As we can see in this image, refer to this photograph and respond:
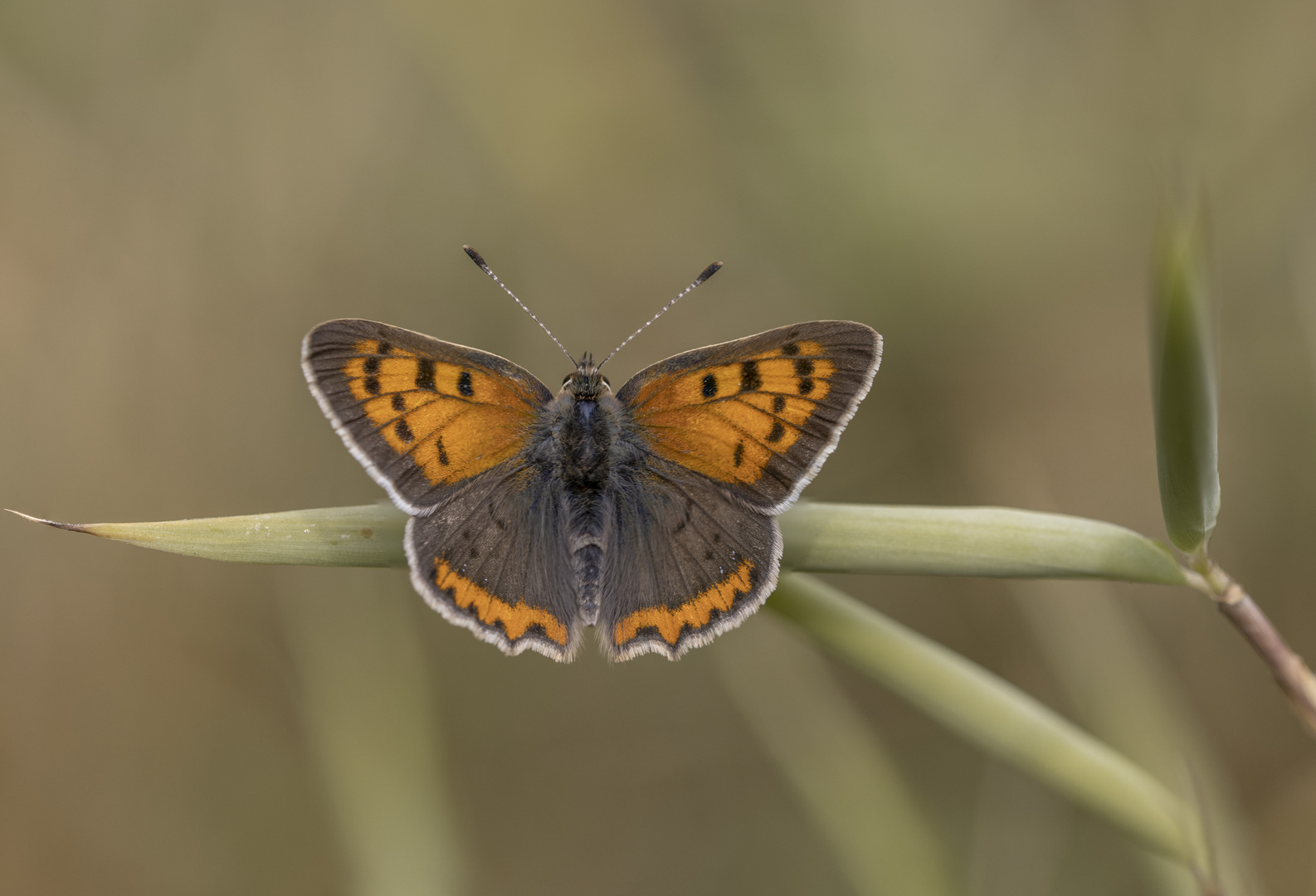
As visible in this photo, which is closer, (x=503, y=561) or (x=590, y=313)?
(x=503, y=561)

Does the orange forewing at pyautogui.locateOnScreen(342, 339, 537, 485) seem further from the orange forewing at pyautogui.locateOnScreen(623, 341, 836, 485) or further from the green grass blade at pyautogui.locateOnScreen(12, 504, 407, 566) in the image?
the green grass blade at pyautogui.locateOnScreen(12, 504, 407, 566)

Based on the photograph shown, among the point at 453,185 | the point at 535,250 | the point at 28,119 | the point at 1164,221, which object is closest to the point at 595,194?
the point at 535,250

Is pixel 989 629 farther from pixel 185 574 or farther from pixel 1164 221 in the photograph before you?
pixel 185 574

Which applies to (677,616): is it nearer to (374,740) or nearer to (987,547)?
(987,547)

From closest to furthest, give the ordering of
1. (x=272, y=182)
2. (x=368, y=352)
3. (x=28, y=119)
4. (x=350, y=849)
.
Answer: (x=368, y=352) < (x=350, y=849) < (x=28, y=119) < (x=272, y=182)

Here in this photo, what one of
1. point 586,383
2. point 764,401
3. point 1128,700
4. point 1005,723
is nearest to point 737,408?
point 764,401

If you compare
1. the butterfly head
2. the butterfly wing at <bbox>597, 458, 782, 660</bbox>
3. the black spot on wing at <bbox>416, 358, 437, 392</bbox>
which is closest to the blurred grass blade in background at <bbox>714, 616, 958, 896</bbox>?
the butterfly wing at <bbox>597, 458, 782, 660</bbox>

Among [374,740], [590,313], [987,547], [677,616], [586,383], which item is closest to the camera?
[987,547]
